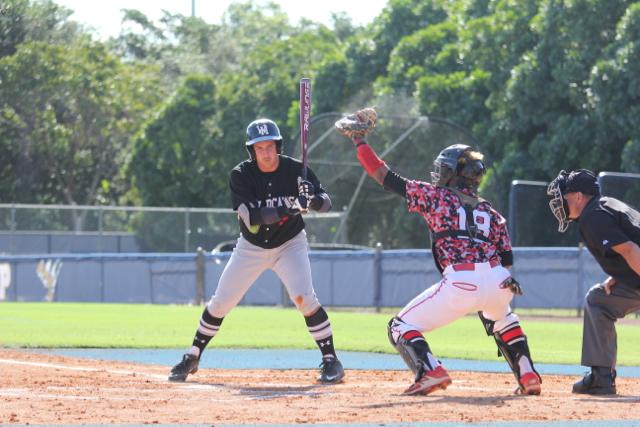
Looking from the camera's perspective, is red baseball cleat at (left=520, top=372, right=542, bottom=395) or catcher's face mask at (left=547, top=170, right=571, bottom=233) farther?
catcher's face mask at (left=547, top=170, right=571, bottom=233)

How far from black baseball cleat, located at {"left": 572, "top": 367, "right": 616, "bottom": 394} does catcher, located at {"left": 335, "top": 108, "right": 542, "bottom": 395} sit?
0.49 m

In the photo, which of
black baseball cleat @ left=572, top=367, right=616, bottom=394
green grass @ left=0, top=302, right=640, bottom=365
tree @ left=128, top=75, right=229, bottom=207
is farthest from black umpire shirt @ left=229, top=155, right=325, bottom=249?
tree @ left=128, top=75, right=229, bottom=207

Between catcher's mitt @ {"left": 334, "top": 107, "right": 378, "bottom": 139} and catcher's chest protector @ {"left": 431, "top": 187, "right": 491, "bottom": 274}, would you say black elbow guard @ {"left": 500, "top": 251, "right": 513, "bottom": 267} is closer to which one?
catcher's chest protector @ {"left": 431, "top": 187, "right": 491, "bottom": 274}

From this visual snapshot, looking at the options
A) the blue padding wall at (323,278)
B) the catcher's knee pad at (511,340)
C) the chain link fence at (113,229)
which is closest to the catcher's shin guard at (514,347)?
the catcher's knee pad at (511,340)

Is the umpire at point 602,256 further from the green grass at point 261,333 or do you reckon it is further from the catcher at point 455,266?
the green grass at point 261,333

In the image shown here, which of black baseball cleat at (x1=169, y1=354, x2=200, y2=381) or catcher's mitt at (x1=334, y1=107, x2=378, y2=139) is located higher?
catcher's mitt at (x1=334, y1=107, x2=378, y2=139)

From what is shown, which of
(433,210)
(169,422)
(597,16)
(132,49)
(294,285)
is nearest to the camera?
(169,422)

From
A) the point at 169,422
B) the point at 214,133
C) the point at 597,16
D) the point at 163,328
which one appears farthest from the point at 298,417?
the point at 214,133

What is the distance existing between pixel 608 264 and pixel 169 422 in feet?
11.3

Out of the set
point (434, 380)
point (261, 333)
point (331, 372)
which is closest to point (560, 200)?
point (434, 380)

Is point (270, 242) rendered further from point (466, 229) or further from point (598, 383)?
point (598, 383)

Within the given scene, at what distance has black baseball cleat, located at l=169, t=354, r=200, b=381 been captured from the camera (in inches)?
388

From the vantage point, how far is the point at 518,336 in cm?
884

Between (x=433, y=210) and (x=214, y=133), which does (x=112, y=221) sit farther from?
Result: (x=433, y=210)
